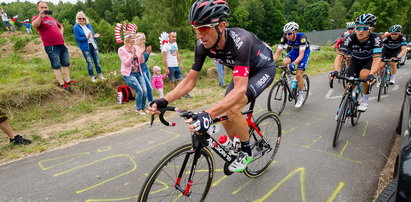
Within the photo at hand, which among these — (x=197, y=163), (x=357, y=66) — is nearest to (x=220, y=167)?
(x=197, y=163)

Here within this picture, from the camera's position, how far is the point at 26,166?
355cm

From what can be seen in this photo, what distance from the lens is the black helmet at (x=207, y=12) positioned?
7.38 ft

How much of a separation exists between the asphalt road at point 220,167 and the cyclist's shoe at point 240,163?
0.39 metres

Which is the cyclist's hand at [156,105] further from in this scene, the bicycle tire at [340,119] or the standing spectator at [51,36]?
the standing spectator at [51,36]

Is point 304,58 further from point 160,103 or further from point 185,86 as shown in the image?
point 160,103

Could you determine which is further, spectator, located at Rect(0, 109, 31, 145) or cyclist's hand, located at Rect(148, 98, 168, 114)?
spectator, located at Rect(0, 109, 31, 145)

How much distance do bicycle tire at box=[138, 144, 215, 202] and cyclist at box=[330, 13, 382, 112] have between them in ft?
10.2

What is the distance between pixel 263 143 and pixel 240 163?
71 centimetres

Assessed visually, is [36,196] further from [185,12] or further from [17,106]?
[185,12]

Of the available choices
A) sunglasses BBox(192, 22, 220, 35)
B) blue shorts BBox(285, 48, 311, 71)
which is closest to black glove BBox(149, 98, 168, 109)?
sunglasses BBox(192, 22, 220, 35)

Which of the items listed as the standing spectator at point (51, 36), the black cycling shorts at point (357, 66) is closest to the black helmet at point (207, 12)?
the black cycling shorts at point (357, 66)

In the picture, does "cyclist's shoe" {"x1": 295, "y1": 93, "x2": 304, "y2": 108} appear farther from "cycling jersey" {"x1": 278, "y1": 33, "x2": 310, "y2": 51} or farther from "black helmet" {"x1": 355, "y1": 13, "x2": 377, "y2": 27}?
"black helmet" {"x1": 355, "y1": 13, "x2": 377, "y2": 27}

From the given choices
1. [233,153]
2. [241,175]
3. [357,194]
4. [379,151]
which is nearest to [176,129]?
[241,175]

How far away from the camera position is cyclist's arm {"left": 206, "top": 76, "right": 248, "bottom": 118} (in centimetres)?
223
